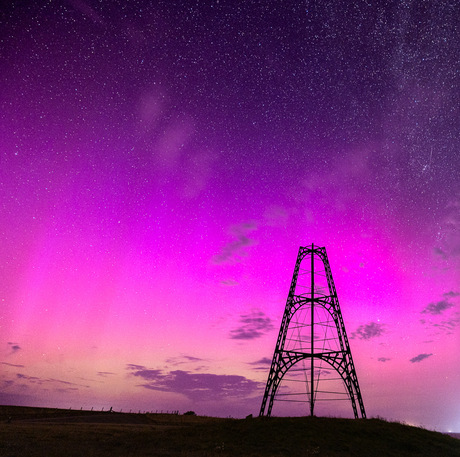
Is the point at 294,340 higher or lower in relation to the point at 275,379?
higher

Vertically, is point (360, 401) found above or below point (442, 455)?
above

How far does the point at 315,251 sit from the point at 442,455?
675 inches

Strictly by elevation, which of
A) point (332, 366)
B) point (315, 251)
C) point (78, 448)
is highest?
point (315, 251)

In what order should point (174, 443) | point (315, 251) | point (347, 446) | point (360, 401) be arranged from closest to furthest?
1. point (347, 446)
2. point (174, 443)
3. point (360, 401)
4. point (315, 251)

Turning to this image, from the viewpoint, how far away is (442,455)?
22344 millimetres

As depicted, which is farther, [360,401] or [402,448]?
[360,401]

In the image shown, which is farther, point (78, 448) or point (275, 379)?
point (275, 379)

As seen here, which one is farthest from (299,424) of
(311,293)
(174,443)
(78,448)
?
(78,448)

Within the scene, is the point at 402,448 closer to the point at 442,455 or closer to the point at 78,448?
the point at 442,455

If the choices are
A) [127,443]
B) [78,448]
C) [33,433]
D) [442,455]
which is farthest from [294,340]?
[33,433]

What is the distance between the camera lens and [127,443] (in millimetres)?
25359

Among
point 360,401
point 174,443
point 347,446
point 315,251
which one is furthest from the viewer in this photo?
point 315,251

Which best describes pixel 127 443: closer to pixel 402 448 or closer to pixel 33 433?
pixel 33 433

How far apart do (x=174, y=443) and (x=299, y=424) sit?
27.0 feet
